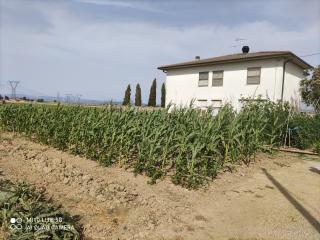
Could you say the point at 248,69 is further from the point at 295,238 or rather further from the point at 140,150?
the point at 295,238

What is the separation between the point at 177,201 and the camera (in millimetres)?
5824

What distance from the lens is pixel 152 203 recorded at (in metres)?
5.66

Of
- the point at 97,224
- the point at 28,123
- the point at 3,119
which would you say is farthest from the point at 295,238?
the point at 3,119

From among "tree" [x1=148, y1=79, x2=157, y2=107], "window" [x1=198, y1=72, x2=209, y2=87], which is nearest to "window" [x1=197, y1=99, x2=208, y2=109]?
"window" [x1=198, y1=72, x2=209, y2=87]

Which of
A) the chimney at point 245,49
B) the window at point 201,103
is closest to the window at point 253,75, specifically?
the window at point 201,103

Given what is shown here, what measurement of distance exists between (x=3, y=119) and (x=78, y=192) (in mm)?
9157

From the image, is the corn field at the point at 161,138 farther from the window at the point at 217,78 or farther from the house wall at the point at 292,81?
the window at the point at 217,78

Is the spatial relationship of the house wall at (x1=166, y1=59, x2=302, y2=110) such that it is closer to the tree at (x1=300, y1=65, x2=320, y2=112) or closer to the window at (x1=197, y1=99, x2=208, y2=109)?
the window at (x1=197, y1=99, x2=208, y2=109)

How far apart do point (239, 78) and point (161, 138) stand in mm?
15128

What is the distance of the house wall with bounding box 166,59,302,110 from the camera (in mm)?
19375

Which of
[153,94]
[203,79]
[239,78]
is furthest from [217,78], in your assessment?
[153,94]

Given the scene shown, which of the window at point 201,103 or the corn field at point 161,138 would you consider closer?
the corn field at point 161,138

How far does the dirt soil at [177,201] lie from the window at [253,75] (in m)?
12.2

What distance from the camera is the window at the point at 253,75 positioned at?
66.1 ft
